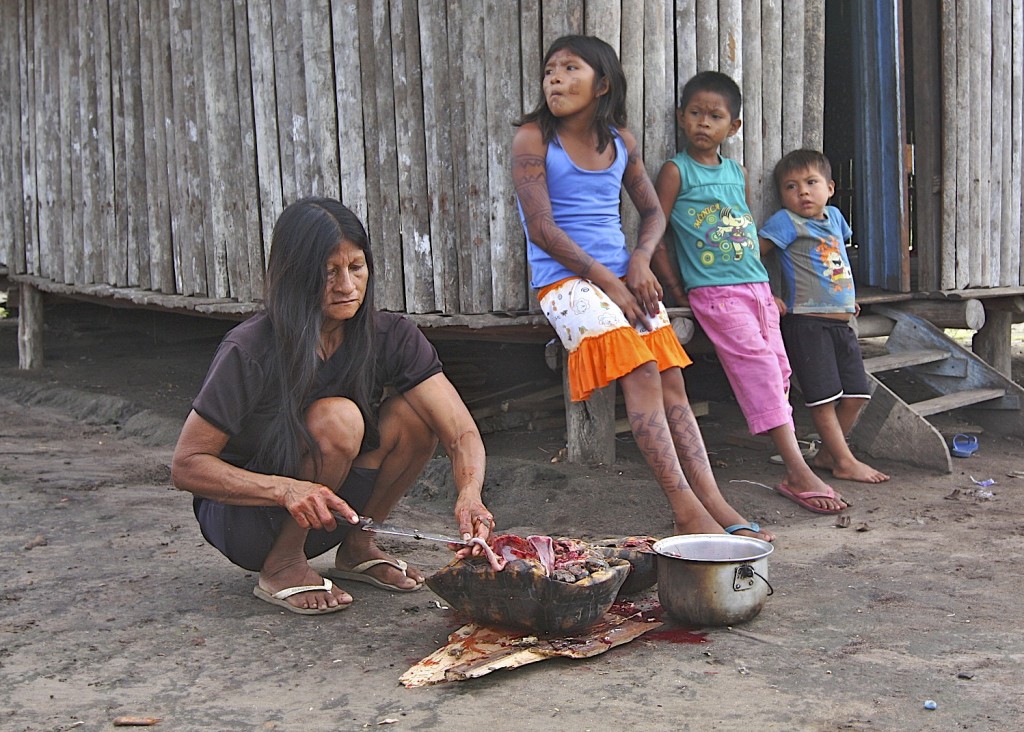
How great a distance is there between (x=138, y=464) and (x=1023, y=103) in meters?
5.49

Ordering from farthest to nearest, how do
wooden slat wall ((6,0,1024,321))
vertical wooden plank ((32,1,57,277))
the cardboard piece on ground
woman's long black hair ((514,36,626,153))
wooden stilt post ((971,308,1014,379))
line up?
vertical wooden plank ((32,1,57,277))
wooden stilt post ((971,308,1014,379))
wooden slat wall ((6,0,1024,321))
woman's long black hair ((514,36,626,153))
the cardboard piece on ground

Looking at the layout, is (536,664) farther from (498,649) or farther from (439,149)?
(439,149)

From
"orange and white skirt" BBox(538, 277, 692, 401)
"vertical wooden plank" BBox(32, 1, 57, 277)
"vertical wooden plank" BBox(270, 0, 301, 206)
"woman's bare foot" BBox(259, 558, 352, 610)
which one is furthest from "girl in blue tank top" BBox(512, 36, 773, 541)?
"vertical wooden plank" BBox(32, 1, 57, 277)

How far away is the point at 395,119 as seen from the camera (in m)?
5.78

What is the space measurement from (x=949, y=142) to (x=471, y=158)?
9.42 feet

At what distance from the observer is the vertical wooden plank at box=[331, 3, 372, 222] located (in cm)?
587

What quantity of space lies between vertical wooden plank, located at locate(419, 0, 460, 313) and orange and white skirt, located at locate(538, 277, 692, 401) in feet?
3.09

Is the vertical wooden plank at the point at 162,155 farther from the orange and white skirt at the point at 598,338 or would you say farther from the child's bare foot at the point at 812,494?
the child's bare foot at the point at 812,494

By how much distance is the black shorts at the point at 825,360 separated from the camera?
5.58 metres

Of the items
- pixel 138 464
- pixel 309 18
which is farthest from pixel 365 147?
pixel 138 464

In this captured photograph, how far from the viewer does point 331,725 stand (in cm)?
278

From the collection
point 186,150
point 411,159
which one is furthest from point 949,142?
point 186,150

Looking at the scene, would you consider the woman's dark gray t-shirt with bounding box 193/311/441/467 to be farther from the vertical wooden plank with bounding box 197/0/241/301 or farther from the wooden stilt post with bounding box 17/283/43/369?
the wooden stilt post with bounding box 17/283/43/369

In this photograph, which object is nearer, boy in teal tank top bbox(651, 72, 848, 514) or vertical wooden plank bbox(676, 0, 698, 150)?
boy in teal tank top bbox(651, 72, 848, 514)
